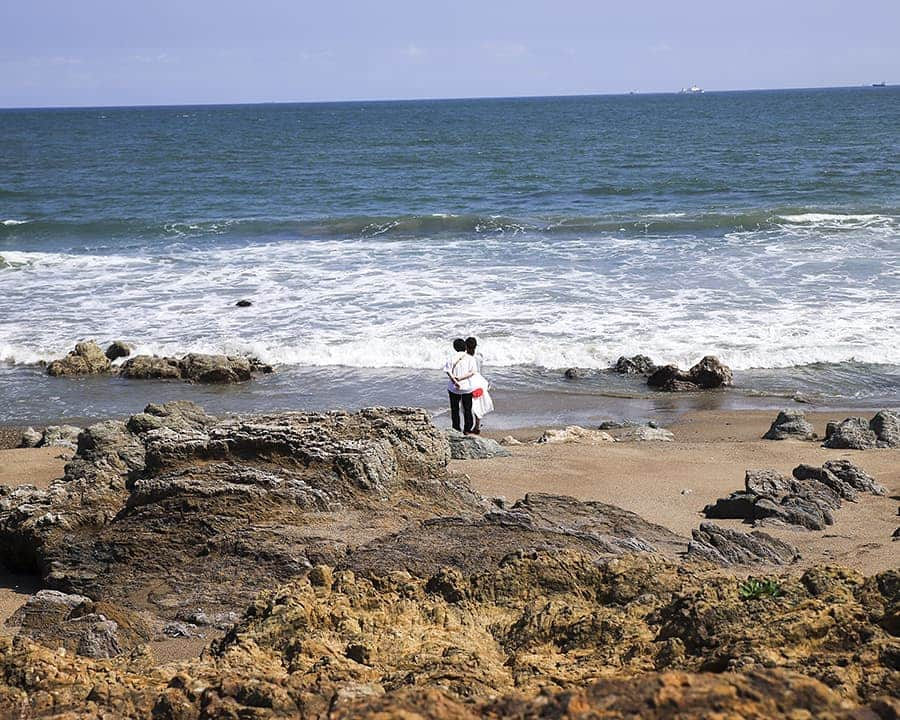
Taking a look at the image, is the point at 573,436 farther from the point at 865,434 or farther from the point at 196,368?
the point at 196,368

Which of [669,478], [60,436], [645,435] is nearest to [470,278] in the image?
[645,435]

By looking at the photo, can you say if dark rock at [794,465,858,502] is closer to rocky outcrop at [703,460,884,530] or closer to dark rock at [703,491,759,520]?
rocky outcrop at [703,460,884,530]

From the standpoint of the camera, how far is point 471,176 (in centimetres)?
4434

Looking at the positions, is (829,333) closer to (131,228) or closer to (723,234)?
(723,234)

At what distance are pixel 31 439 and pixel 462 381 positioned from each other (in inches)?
193

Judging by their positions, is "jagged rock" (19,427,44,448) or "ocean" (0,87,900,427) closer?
"jagged rock" (19,427,44,448)

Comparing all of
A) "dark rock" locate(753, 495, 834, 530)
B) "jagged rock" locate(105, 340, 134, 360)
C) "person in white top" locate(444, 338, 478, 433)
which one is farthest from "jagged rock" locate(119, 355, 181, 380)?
"dark rock" locate(753, 495, 834, 530)

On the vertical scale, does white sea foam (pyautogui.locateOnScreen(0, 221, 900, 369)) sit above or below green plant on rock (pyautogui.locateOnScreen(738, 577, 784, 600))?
below

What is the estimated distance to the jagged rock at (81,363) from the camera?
15.4 meters

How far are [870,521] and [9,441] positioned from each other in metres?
9.45

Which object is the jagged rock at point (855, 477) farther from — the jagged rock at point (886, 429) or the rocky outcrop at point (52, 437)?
→ the rocky outcrop at point (52, 437)

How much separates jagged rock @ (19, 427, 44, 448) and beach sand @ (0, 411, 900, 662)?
44.3 inches

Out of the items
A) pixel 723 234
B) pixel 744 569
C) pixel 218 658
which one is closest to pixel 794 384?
pixel 744 569

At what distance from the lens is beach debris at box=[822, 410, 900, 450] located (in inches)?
395
